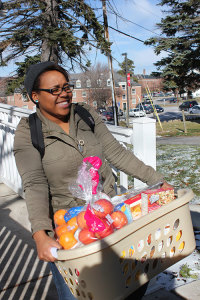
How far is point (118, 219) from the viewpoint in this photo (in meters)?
1.36

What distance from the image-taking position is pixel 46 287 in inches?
101

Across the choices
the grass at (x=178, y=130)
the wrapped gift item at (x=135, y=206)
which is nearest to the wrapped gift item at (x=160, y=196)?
the wrapped gift item at (x=135, y=206)

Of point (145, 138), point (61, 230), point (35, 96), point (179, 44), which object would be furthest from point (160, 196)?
point (179, 44)

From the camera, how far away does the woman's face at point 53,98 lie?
1.68 meters

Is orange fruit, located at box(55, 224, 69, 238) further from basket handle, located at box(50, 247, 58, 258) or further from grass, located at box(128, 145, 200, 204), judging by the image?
grass, located at box(128, 145, 200, 204)

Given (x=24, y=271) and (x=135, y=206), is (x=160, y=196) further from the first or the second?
(x=24, y=271)

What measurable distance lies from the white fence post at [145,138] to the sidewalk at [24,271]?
89cm

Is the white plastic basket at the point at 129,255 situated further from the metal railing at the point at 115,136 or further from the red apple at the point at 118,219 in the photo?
the metal railing at the point at 115,136

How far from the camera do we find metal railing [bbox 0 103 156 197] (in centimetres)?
259

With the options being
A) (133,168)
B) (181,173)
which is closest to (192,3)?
(181,173)

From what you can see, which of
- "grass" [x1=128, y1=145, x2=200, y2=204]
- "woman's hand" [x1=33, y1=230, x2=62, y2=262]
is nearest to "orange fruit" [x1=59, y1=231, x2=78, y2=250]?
"woman's hand" [x1=33, y1=230, x2=62, y2=262]

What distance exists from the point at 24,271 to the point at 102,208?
1.78 m

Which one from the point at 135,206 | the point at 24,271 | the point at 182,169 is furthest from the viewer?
the point at 182,169

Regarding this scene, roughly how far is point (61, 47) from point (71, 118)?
32.9 feet
